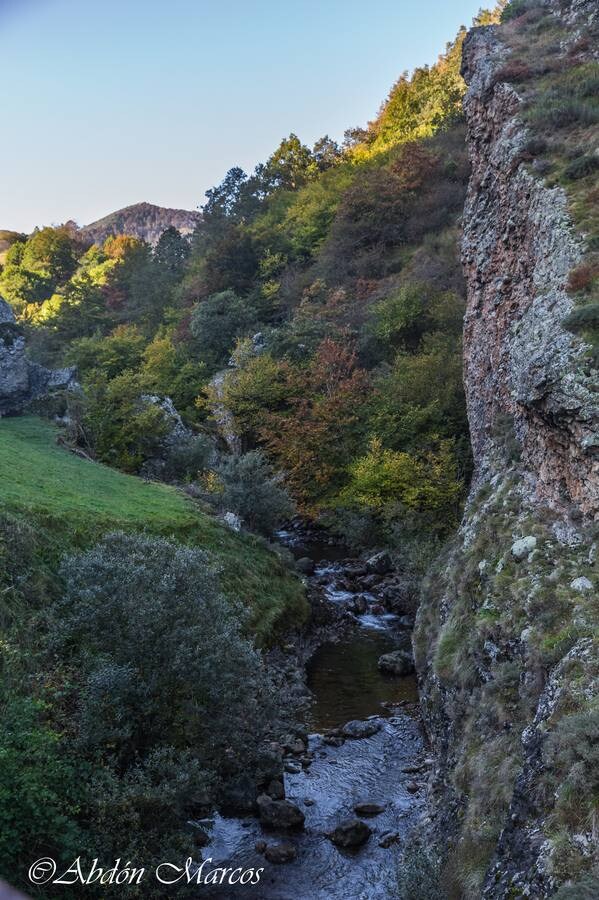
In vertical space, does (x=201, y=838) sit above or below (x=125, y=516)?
below

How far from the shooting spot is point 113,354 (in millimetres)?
44781

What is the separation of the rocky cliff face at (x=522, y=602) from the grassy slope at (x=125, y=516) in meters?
5.48

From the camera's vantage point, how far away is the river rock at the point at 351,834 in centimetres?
1208

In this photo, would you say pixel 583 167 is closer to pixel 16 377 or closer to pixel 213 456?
pixel 213 456

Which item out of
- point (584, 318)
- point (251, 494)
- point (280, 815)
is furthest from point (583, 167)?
point (280, 815)

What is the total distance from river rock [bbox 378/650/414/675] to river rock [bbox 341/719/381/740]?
292cm

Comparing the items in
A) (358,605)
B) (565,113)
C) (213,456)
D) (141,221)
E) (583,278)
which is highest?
(141,221)

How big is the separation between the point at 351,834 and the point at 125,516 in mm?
11487

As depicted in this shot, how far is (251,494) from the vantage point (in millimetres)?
27688

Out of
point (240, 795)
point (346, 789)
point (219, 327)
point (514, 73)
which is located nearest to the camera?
point (240, 795)

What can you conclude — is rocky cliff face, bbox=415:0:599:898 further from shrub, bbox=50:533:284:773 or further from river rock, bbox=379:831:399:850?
shrub, bbox=50:533:284:773

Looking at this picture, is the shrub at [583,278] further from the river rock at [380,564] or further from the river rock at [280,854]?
Result: the river rock at [380,564]

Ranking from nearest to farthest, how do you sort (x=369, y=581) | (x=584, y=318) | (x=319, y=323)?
(x=584, y=318), (x=369, y=581), (x=319, y=323)

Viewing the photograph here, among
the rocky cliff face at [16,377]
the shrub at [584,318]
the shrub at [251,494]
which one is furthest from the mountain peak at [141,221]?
the shrub at [584,318]
